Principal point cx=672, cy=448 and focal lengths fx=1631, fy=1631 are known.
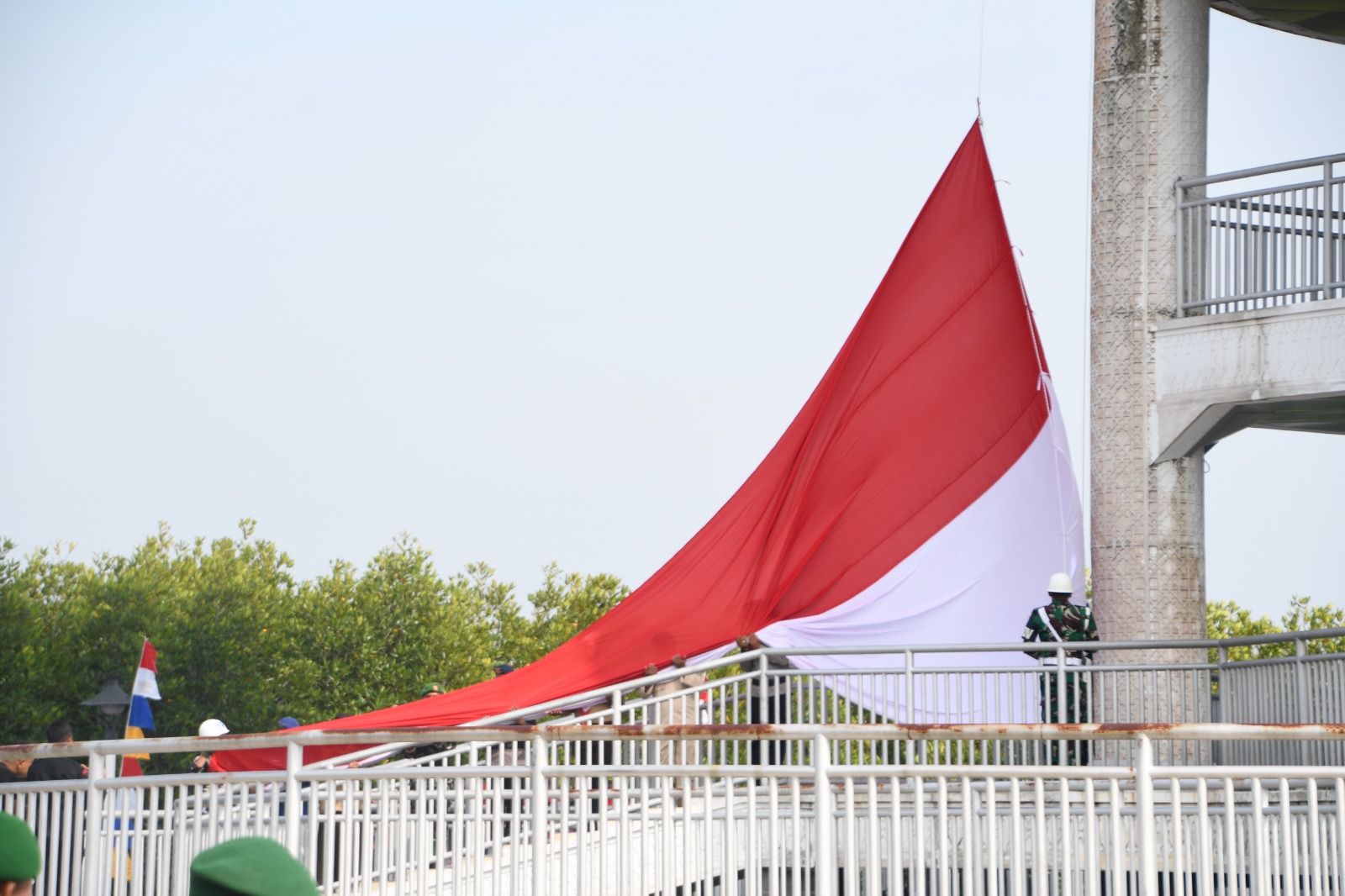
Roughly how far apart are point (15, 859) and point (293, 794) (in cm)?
356

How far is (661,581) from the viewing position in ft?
54.9

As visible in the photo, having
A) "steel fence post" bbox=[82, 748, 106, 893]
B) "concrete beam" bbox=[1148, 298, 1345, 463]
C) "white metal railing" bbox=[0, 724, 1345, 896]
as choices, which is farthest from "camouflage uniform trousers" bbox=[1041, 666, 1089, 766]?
"steel fence post" bbox=[82, 748, 106, 893]

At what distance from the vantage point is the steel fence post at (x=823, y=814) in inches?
263

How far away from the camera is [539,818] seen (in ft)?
23.6

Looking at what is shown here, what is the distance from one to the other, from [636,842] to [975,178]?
404 inches

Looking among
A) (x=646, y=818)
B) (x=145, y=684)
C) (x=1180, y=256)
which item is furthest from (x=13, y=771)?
(x=1180, y=256)

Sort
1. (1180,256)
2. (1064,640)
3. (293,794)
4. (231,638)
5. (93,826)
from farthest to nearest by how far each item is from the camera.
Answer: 1. (231,638)
2. (1180,256)
3. (1064,640)
4. (93,826)
5. (293,794)

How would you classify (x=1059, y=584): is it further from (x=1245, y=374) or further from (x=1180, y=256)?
(x=1180, y=256)

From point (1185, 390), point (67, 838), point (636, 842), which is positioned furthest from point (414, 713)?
point (1185, 390)

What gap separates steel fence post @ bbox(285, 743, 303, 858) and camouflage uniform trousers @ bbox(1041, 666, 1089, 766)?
24.9 ft

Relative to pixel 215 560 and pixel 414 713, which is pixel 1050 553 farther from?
pixel 215 560

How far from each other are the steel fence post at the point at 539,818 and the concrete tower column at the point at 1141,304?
33.2ft

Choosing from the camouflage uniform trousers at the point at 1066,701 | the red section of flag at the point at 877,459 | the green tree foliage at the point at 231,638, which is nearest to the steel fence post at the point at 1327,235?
the red section of flag at the point at 877,459

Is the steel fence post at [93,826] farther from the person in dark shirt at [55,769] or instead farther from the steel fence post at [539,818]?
the person in dark shirt at [55,769]
